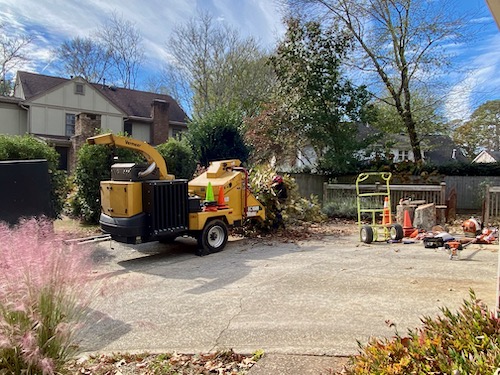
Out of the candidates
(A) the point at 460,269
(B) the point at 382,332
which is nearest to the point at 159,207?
(B) the point at 382,332

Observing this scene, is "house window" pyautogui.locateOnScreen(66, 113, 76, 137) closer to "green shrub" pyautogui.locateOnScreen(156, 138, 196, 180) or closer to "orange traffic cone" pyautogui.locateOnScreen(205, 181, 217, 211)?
"green shrub" pyautogui.locateOnScreen(156, 138, 196, 180)

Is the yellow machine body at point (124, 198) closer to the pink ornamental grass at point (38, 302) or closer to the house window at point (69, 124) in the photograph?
the pink ornamental grass at point (38, 302)

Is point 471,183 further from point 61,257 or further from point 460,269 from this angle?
point 61,257

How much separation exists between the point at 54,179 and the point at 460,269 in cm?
840

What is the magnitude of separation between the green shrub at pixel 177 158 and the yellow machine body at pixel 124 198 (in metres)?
5.82

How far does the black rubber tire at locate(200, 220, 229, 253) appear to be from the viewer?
7.43 metres

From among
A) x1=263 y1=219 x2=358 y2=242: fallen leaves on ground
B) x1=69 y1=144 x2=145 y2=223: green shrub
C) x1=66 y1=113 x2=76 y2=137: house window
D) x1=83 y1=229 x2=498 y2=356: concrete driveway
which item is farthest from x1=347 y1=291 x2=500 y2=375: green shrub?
x1=66 y1=113 x2=76 y2=137: house window

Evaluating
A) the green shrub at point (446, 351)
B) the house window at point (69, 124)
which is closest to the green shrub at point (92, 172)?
the green shrub at point (446, 351)

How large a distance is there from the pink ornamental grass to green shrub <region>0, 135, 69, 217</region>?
6.65 m

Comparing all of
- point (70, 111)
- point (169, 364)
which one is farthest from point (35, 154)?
point (70, 111)

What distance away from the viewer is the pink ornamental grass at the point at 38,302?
6.68 ft

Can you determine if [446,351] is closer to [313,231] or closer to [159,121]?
[313,231]

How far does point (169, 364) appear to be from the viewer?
309 cm

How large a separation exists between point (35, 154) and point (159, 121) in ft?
61.4
